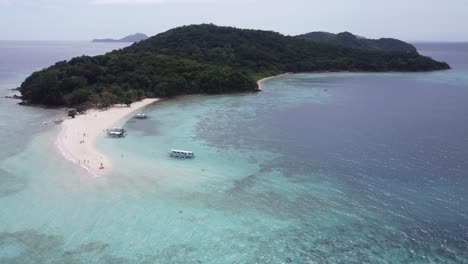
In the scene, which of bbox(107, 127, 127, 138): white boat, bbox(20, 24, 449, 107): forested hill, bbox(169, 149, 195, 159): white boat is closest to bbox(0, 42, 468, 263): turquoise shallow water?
bbox(169, 149, 195, 159): white boat

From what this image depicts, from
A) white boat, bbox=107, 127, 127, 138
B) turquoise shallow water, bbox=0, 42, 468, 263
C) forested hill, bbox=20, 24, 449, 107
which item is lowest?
turquoise shallow water, bbox=0, 42, 468, 263

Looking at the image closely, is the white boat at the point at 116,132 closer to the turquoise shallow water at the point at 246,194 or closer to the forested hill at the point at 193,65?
the turquoise shallow water at the point at 246,194

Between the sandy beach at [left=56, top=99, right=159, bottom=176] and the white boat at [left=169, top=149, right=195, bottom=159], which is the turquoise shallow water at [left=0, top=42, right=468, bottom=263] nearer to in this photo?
the white boat at [left=169, top=149, right=195, bottom=159]

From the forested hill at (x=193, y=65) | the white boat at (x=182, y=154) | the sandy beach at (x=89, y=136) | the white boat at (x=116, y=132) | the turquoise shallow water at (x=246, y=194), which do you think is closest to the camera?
the turquoise shallow water at (x=246, y=194)

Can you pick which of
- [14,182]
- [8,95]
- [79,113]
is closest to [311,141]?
[14,182]

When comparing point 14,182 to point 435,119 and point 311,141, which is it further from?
point 435,119

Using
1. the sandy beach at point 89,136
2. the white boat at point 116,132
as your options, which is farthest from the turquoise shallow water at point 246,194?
the white boat at point 116,132
